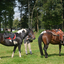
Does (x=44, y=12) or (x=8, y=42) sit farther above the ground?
(x=44, y=12)

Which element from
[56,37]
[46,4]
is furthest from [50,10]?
[56,37]

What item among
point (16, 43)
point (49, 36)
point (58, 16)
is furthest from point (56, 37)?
point (58, 16)

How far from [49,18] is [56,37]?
34.7 meters

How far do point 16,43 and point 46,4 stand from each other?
116 feet

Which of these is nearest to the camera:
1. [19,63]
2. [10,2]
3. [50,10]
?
[19,63]

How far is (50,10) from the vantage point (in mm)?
42000

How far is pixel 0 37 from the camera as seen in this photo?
8.99 m

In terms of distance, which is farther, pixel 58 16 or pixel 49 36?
pixel 58 16

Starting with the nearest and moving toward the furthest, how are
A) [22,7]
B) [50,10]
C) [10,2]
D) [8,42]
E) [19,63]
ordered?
1. [19,63]
2. [8,42]
3. [10,2]
4. [50,10]
5. [22,7]

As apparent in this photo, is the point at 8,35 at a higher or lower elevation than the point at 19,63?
higher

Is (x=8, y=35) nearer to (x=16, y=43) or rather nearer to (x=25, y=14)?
(x=16, y=43)

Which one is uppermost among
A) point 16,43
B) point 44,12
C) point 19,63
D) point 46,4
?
point 46,4

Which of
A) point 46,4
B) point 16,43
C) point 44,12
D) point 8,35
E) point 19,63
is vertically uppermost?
point 46,4

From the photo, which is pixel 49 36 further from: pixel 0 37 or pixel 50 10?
pixel 50 10
